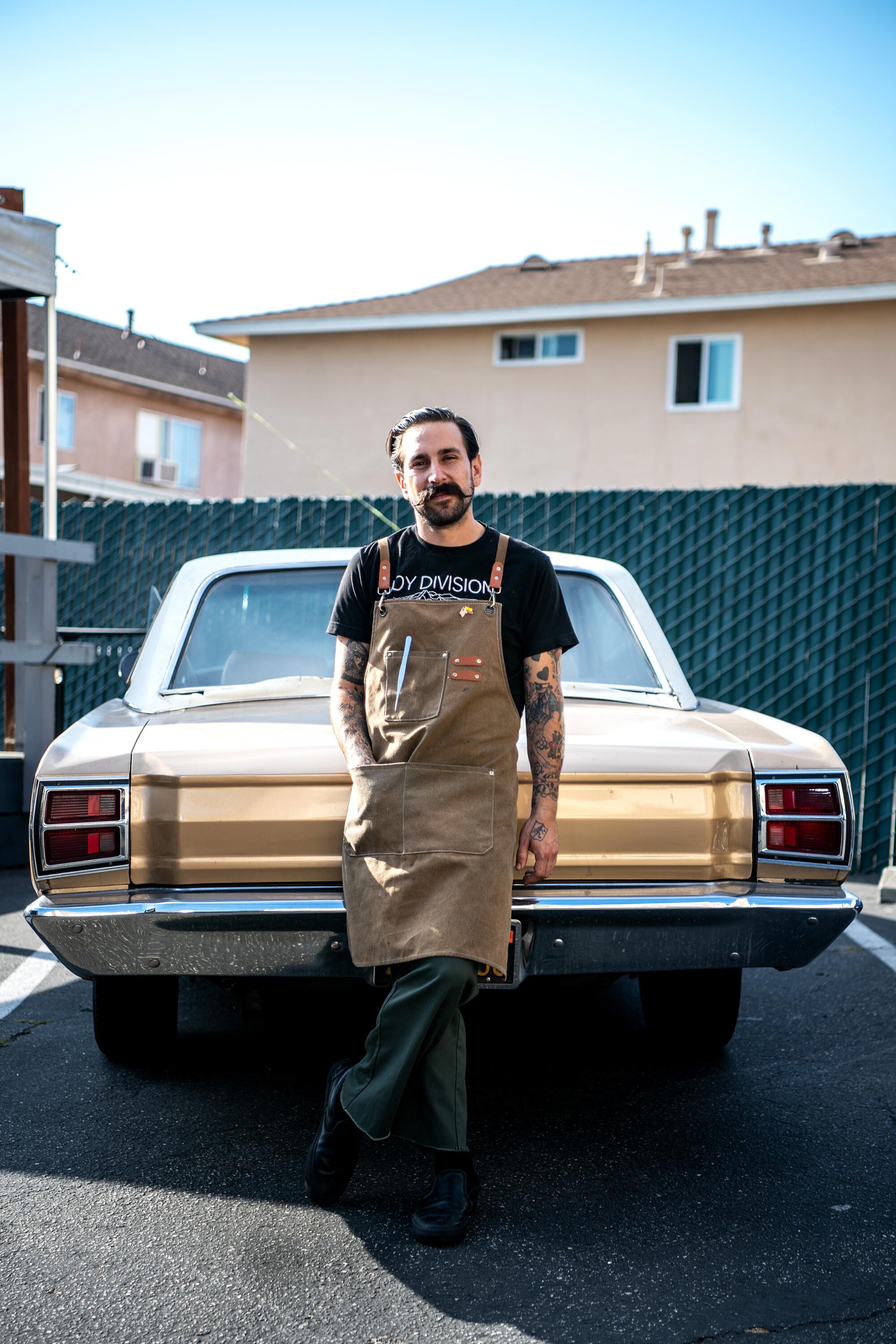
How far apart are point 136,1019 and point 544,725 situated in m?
1.64

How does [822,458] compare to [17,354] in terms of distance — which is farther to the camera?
[822,458]

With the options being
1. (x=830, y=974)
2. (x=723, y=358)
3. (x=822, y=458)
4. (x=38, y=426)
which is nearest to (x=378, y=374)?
(x=723, y=358)

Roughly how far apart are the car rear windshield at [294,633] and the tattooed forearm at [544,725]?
115cm

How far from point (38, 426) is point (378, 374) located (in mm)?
12651

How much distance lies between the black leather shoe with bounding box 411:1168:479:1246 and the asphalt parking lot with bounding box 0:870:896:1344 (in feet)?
0.13

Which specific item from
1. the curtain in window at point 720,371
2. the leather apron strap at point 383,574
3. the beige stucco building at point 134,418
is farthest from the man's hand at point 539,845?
the beige stucco building at point 134,418

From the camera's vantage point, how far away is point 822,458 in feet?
57.5

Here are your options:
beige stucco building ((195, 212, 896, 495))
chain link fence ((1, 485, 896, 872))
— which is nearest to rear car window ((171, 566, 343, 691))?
chain link fence ((1, 485, 896, 872))

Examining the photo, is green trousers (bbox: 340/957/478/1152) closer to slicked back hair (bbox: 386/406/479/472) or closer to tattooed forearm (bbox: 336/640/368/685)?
tattooed forearm (bbox: 336/640/368/685)

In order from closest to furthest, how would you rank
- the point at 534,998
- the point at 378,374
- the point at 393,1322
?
the point at 393,1322 → the point at 534,998 → the point at 378,374

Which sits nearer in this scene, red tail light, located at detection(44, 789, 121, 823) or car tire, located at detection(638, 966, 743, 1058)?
red tail light, located at detection(44, 789, 121, 823)

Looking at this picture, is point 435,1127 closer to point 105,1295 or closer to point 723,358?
point 105,1295

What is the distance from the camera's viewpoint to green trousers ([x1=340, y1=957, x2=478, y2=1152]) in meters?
2.74

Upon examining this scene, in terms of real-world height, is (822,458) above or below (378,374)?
below
